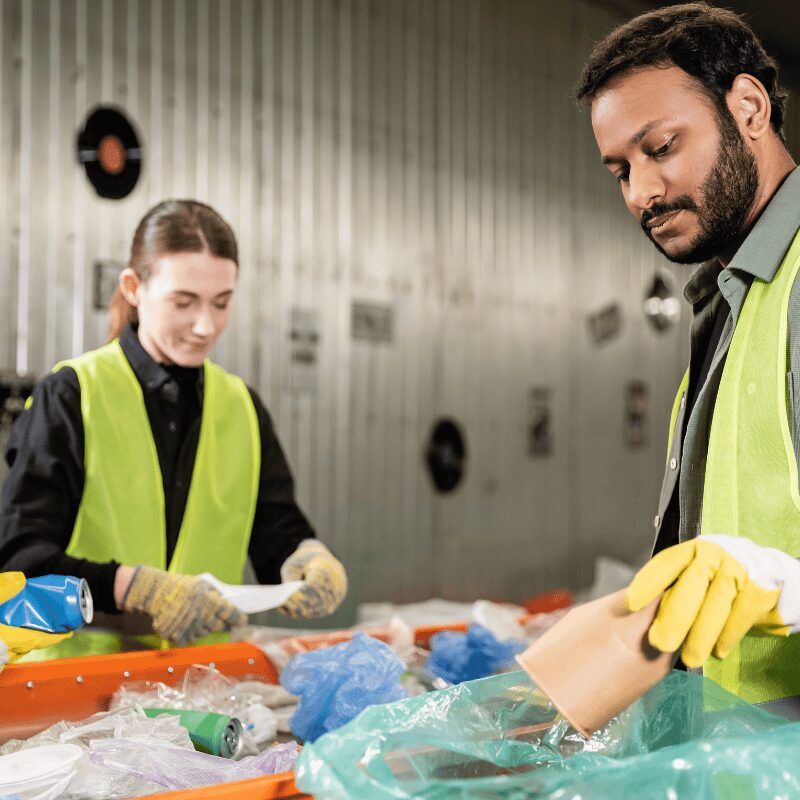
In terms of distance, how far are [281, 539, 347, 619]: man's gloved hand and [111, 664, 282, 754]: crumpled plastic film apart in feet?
1.11

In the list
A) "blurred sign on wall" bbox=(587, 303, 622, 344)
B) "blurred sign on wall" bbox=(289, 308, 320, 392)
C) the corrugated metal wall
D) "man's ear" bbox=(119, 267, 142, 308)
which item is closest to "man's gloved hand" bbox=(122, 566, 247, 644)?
"man's ear" bbox=(119, 267, 142, 308)

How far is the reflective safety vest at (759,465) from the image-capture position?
1.31 meters

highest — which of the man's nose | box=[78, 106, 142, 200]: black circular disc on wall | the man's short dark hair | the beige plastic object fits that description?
box=[78, 106, 142, 200]: black circular disc on wall

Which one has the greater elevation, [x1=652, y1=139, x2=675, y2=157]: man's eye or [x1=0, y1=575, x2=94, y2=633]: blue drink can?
[x1=652, y1=139, x2=675, y2=157]: man's eye

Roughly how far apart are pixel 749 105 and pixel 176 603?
1.54 m

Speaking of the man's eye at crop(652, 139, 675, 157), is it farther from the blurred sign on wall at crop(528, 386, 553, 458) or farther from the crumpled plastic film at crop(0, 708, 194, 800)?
the blurred sign on wall at crop(528, 386, 553, 458)

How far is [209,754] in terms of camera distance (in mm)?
1451

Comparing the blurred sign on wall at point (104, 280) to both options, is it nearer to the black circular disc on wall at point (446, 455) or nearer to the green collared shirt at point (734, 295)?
the black circular disc on wall at point (446, 455)

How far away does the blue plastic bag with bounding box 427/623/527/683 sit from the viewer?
2.04 m

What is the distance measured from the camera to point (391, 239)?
4.84 metres

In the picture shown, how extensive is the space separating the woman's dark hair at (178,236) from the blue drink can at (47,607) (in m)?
1.11

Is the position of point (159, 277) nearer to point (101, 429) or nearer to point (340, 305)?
point (101, 429)

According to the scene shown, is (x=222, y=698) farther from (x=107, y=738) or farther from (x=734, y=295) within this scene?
(x=734, y=295)

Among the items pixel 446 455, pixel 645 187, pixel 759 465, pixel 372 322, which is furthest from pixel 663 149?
pixel 446 455
